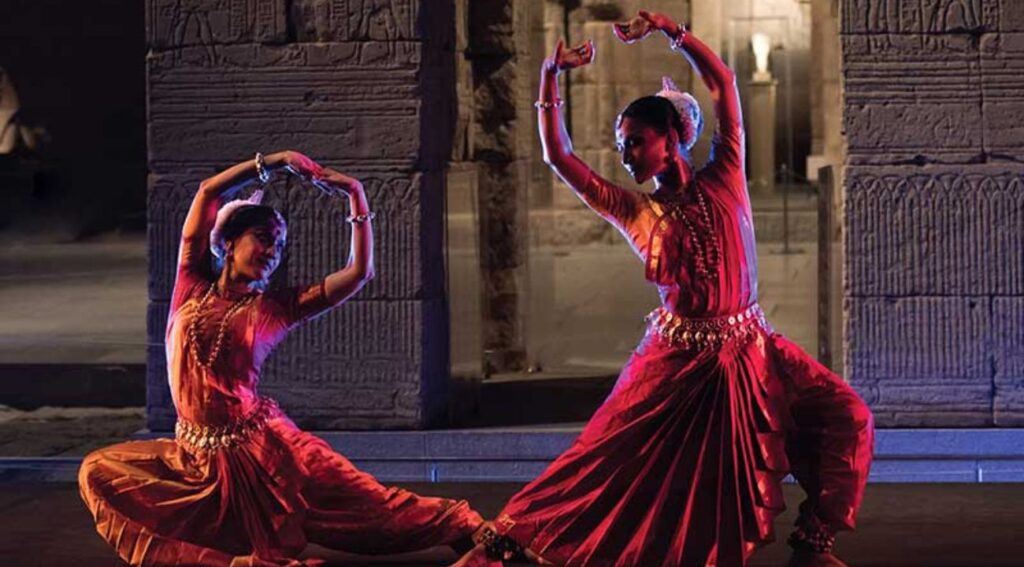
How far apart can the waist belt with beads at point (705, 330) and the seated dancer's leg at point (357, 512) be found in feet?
3.27

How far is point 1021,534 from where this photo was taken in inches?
328

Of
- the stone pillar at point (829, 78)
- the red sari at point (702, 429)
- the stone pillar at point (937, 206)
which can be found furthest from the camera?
the stone pillar at point (829, 78)

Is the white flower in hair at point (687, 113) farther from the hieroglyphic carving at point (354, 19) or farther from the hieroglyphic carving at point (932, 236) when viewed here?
the hieroglyphic carving at point (354, 19)

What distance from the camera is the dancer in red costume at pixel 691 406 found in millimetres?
7344

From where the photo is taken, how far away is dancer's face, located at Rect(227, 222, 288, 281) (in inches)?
302

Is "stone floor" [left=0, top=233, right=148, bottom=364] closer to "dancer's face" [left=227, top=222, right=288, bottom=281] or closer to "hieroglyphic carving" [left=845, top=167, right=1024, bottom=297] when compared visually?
"hieroglyphic carving" [left=845, top=167, right=1024, bottom=297]

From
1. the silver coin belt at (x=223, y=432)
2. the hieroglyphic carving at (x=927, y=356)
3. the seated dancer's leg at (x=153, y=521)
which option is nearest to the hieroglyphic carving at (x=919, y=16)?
the hieroglyphic carving at (x=927, y=356)

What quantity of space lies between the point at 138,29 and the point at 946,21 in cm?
544

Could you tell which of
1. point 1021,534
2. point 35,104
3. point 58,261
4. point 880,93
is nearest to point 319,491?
point 1021,534

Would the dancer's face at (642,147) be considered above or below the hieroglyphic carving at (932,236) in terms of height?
above

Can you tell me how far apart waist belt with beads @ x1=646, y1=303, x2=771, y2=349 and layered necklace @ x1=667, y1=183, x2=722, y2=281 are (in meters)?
0.15

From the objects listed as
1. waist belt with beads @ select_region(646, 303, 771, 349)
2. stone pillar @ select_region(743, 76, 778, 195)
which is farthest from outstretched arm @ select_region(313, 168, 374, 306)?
stone pillar @ select_region(743, 76, 778, 195)

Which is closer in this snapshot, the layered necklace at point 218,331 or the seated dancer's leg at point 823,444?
the seated dancer's leg at point 823,444

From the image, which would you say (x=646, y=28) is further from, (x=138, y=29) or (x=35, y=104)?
(x=35, y=104)
